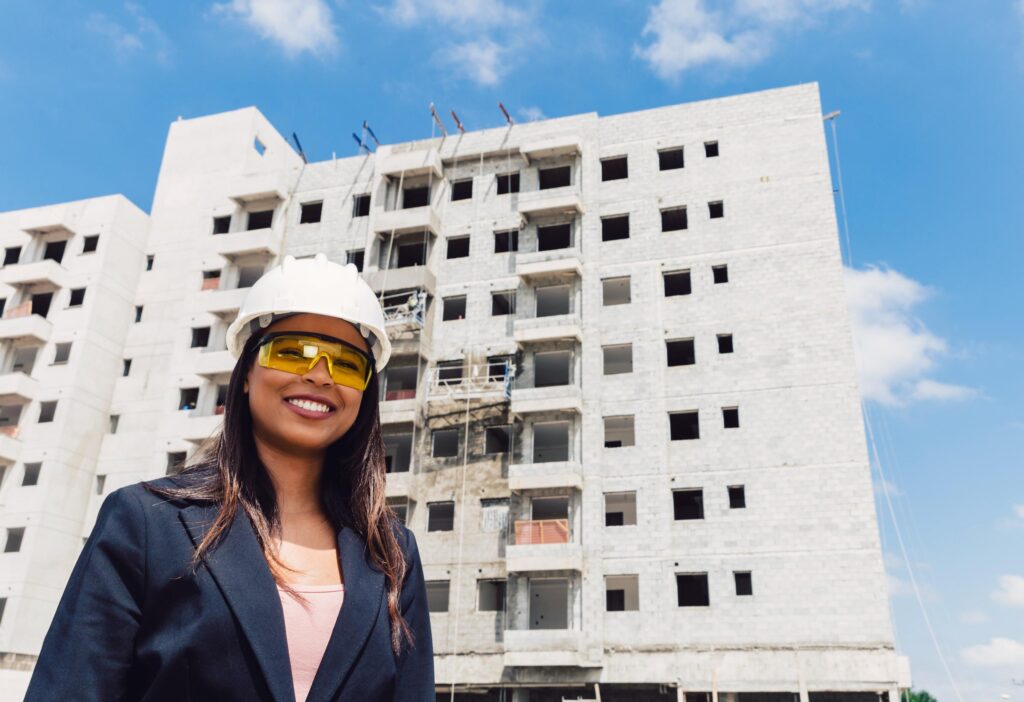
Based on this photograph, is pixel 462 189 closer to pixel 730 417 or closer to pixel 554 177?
pixel 554 177

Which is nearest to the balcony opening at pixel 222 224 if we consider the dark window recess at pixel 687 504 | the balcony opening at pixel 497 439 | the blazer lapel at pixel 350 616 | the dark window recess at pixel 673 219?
the balcony opening at pixel 497 439

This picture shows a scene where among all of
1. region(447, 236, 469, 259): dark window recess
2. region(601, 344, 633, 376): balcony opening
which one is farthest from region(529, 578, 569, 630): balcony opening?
region(447, 236, 469, 259): dark window recess

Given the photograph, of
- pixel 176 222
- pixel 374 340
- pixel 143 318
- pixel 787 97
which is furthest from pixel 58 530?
pixel 374 340

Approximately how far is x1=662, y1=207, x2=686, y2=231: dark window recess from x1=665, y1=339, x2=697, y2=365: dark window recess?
17.0 ft

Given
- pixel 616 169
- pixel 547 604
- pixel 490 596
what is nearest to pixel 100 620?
pixel 490 596

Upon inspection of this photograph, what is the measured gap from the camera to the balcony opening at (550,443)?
34.8 metres

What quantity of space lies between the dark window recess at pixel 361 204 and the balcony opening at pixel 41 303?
1671 cm

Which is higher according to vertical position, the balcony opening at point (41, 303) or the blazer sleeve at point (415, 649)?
the balcony opening at point (41, 303)

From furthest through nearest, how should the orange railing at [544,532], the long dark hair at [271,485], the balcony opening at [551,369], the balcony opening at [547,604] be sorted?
the balcony opening at [551,369] → the balcony opening at [547,604] → the orange railing at [544,532] → the long dark hair at [271,485]

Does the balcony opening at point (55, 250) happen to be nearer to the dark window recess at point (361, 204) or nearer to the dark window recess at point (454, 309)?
the dark window recess at point (361, 204)

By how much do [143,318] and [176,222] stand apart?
17.1 feet

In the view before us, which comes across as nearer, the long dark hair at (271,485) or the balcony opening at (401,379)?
the long dark hair at (271,485)

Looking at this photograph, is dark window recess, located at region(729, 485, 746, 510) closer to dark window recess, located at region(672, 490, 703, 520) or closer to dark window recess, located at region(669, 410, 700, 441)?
dark window recess, located at region(672, 490, 703, 520)

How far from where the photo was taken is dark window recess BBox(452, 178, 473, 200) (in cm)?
3978
